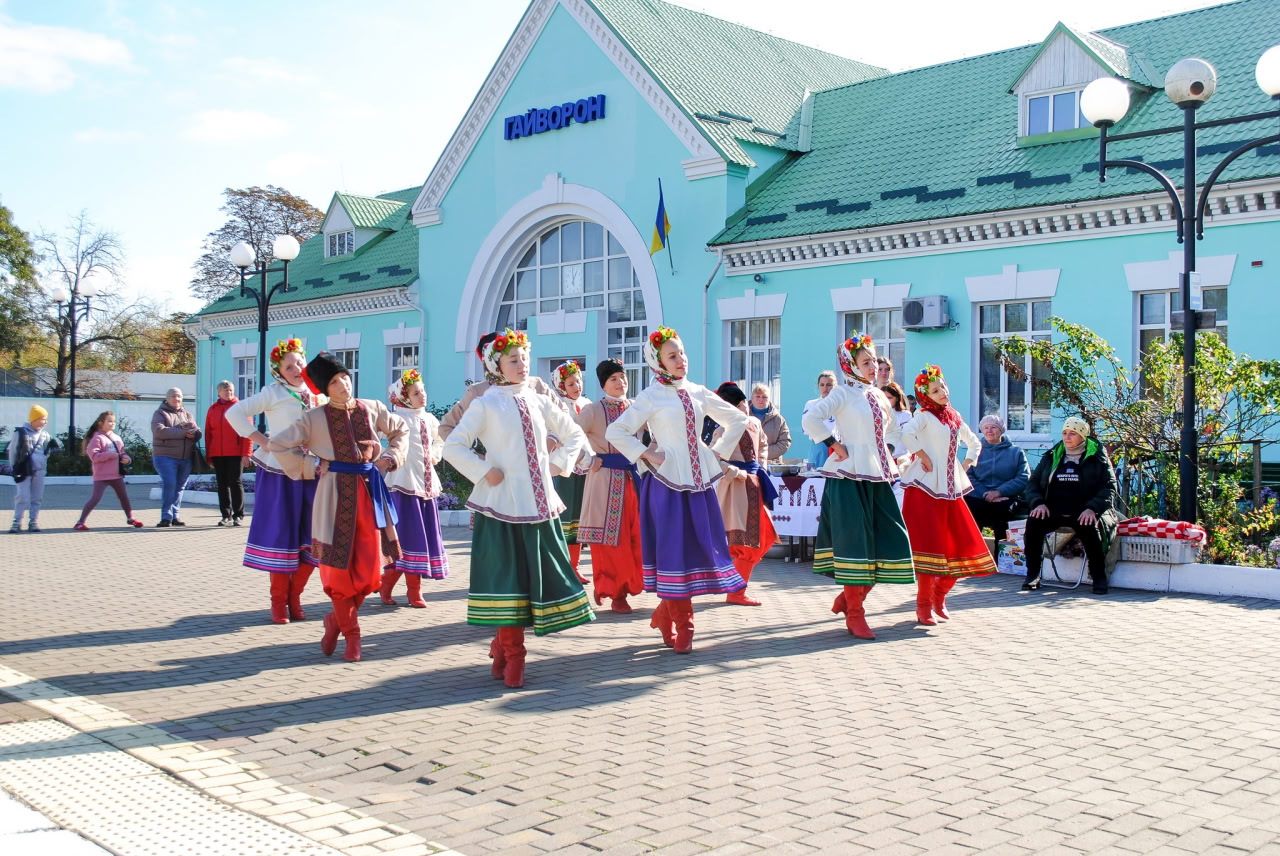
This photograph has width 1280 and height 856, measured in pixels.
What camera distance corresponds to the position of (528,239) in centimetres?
2555

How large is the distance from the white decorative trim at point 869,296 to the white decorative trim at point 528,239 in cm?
396

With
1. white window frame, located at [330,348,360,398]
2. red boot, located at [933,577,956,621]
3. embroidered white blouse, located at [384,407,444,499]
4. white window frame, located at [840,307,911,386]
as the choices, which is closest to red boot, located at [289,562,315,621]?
embroidered white blouse, located at [384,407,444,499]

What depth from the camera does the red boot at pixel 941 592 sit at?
8992 millimetres

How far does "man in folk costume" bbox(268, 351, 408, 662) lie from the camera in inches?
296

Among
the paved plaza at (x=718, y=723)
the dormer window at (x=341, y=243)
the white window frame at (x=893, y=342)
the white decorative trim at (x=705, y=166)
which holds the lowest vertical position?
the paved plaza at (x=718, y=723)

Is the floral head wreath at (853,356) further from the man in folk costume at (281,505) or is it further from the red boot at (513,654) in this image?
the man in folk costume at (281,505)

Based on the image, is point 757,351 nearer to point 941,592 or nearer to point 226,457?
point 226,457

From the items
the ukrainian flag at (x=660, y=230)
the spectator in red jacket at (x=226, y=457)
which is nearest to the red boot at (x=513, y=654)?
the spectator in red jacket at (x=226, y=457)

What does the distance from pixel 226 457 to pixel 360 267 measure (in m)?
14.7

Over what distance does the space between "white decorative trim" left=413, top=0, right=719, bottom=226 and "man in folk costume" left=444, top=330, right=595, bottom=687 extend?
14913 mm

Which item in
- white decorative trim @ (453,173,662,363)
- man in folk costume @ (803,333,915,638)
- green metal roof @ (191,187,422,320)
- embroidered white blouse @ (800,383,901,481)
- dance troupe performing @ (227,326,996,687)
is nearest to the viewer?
dance troupe performing @ (227,326,996,687)

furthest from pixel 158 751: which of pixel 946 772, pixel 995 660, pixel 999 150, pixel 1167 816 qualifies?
pixel 999 150

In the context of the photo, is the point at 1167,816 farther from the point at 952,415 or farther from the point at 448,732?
the point at 952,415

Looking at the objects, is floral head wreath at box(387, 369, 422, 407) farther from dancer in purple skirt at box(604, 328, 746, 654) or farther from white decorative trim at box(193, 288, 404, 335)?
white decorative trim at box(193, 288, 404, 335)
